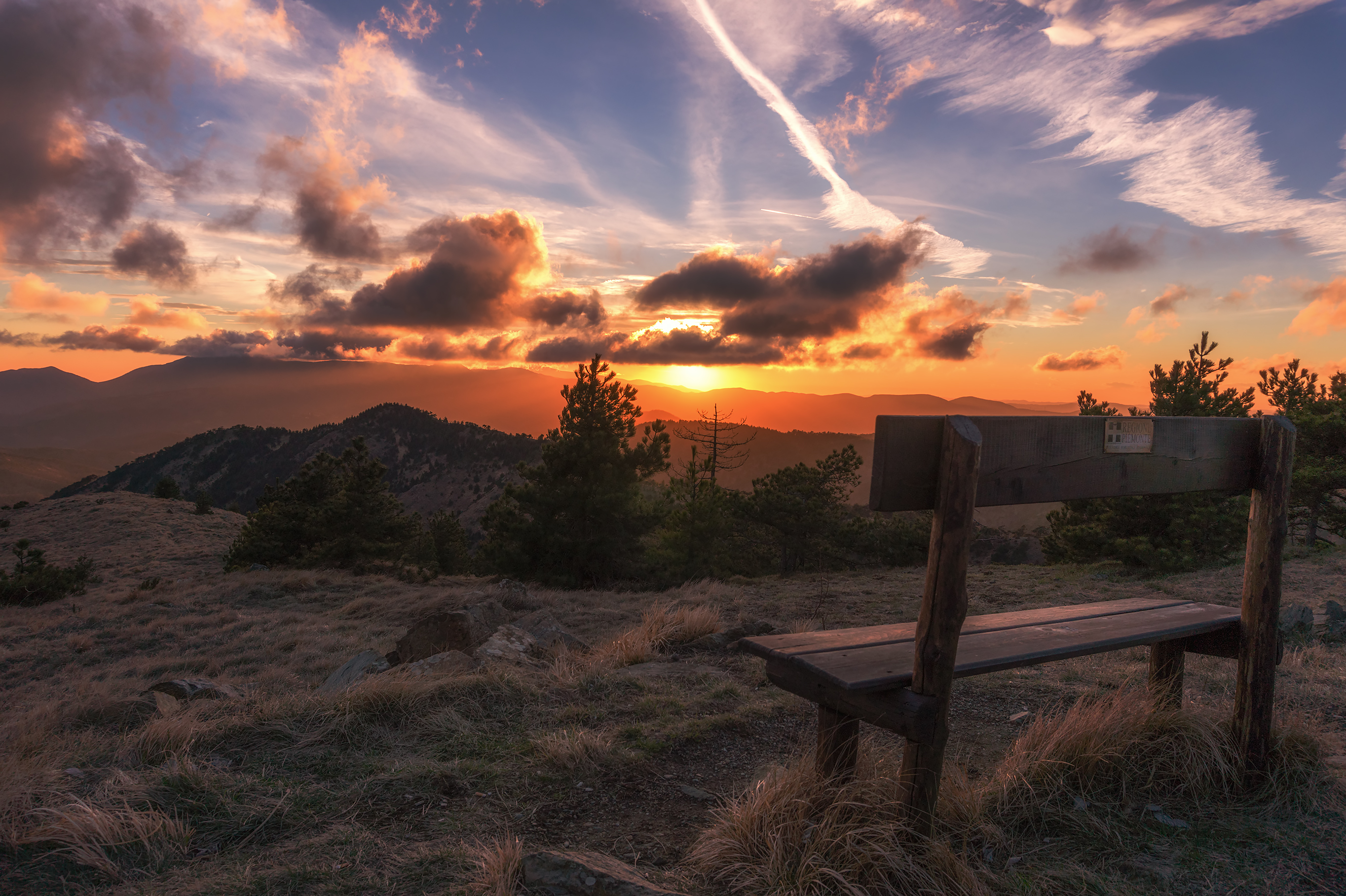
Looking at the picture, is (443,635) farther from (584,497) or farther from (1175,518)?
(1175,518)

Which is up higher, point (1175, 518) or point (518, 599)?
point (1175, 518)

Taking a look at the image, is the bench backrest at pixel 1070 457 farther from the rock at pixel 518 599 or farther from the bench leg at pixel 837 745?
the rock at pixel 518 599

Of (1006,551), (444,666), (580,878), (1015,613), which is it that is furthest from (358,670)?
(1006,551)

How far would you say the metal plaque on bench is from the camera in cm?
262

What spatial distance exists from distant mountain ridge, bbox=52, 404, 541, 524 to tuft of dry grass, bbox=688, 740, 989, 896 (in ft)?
222

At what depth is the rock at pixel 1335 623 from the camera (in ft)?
20.7

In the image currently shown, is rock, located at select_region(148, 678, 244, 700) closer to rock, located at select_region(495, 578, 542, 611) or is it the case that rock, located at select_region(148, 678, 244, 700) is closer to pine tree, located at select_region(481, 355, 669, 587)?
rock, located at select_region(495, 578, 542, 611)

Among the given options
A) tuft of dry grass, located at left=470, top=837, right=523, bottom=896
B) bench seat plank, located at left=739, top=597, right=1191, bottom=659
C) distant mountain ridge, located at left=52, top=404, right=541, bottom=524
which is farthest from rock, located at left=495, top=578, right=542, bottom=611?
distant mountain ridge, located at left=52, top=404, right=541, bottom=524

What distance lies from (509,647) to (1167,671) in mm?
4950

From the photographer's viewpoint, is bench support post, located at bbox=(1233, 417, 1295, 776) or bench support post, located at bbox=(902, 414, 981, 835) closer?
bench support post, located at bbox=(902, 414, 981, 835)

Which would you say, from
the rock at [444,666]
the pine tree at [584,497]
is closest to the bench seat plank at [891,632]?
the rock at [444,666]

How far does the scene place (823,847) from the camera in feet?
7.76

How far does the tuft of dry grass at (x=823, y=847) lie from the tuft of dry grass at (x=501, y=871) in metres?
0.68

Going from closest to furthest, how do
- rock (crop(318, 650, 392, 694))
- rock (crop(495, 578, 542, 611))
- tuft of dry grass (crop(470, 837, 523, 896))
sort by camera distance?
tuft of dry grass (crop(470, 837, 523, 896)) < rock (crop(318, 650, 392, 694)) < rock (crop(495, 578, 542, 611))
